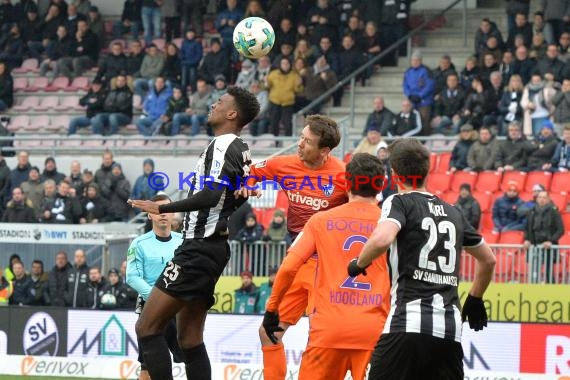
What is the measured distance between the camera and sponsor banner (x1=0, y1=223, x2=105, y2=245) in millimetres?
19250

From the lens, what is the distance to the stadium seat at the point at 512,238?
18.0 meters

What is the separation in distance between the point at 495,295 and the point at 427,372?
10159 millimetres

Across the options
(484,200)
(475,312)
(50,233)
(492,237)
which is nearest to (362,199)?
(475,312)

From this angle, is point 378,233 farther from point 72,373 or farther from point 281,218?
point 281,218

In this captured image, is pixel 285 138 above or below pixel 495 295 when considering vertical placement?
above

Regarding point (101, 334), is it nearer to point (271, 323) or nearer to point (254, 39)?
point (254, 39)

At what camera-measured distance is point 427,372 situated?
6996 mm

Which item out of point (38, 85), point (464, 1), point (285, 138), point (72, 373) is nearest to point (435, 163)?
point (285, 138)

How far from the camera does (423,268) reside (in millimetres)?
7051

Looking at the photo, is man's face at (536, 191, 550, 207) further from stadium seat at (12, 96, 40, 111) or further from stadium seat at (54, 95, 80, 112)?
stadium seat at (12, 96, 40, 111)

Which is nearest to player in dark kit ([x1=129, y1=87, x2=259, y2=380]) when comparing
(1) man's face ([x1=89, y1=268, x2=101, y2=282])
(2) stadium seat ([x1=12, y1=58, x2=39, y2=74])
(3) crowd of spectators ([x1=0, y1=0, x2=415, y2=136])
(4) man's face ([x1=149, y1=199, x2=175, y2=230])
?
(4) man's face ([x1=149, y1=199, x2=175, y2=230])

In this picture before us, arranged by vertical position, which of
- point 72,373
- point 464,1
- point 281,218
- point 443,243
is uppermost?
point 464,1

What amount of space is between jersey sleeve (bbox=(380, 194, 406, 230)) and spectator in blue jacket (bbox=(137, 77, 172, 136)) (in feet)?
57.7

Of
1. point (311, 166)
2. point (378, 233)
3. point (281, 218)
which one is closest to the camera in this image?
point (378, 233)
